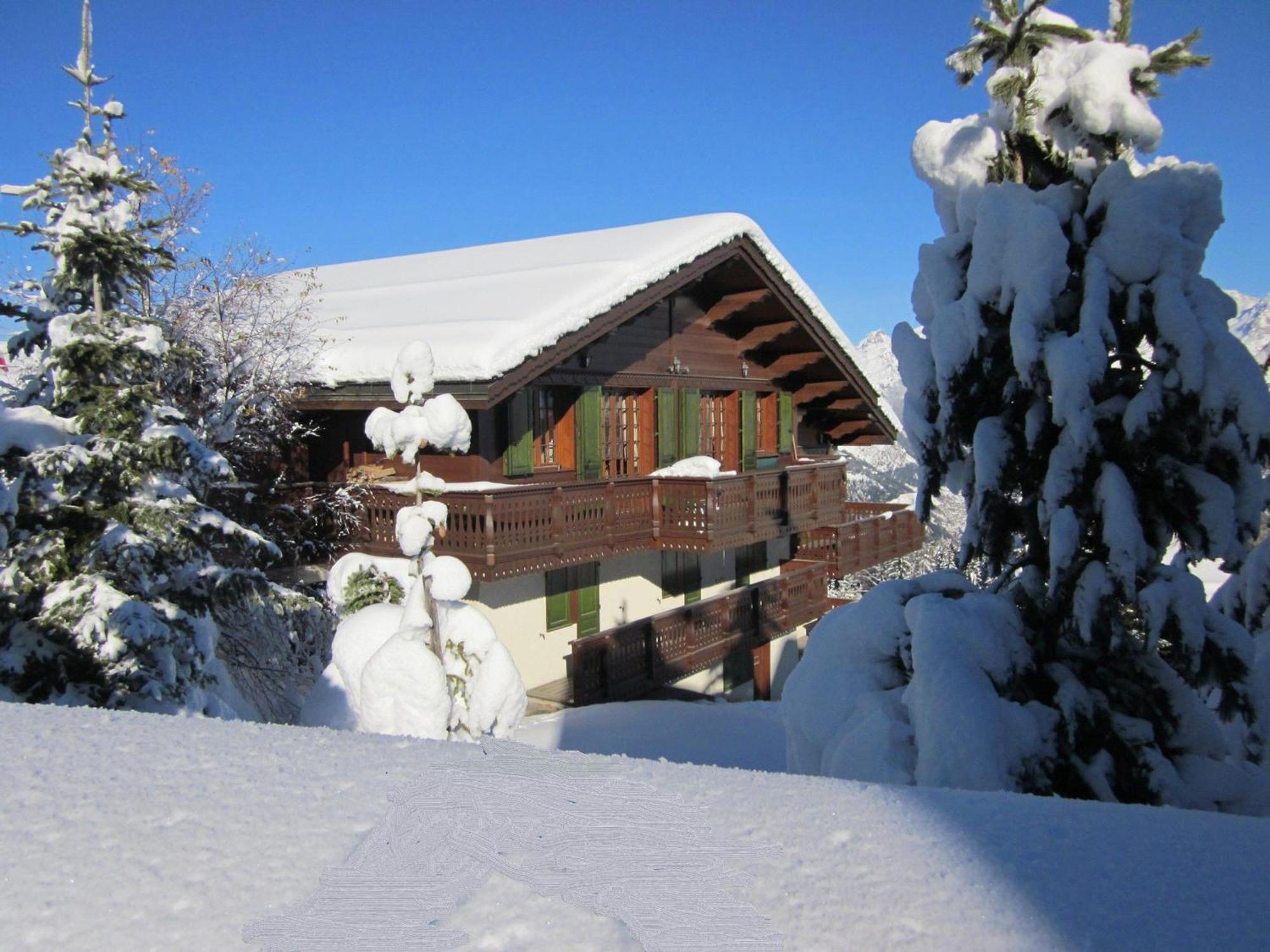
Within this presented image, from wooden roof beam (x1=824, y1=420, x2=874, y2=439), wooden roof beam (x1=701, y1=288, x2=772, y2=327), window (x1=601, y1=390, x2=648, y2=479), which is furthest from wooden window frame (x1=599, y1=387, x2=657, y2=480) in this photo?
wooden roof beam (x1=824, y1=420, x2=874, y2=439)

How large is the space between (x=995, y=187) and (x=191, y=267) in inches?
514

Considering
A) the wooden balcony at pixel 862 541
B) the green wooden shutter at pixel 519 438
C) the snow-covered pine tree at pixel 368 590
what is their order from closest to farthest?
the snow-covered pine tree at pixel 368 590, the green wooden shutter at pixel 519 438, the wooden balcony at pixel 862 541

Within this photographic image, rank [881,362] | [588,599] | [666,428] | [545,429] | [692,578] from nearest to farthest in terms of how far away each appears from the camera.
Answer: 1. [545,429]
2. [588,599]
3. [666,428]
4. [692,578]
5. [881,362]

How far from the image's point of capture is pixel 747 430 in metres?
20.2

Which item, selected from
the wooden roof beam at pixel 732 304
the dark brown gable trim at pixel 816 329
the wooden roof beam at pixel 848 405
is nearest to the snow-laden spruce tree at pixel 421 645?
the dark brown gable trim at pixel 816 329

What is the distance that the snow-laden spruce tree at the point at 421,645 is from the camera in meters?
7.89

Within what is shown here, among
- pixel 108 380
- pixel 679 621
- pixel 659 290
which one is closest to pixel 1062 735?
pixel 108 380

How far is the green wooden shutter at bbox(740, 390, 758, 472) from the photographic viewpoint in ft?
65.9

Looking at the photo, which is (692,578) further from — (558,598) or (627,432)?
(558,598)

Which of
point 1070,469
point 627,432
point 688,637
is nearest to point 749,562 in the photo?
point 627,432

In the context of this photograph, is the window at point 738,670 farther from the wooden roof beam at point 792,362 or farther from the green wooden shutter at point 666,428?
the wooden roof beam at point 792,362

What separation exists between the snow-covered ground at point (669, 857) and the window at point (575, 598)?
41.4ft

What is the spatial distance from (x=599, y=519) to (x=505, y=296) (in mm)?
3713

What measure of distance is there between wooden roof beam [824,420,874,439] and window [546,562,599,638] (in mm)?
11080
